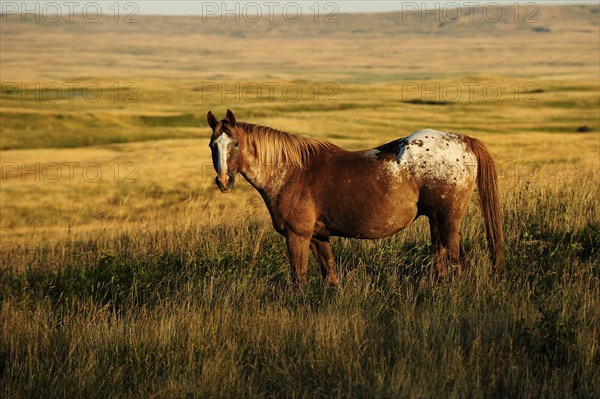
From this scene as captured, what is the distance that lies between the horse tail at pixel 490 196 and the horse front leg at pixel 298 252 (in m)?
1.90

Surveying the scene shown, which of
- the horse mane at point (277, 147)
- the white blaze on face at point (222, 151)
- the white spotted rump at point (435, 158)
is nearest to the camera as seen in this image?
Result: the white blaze on face at point (222, 151)

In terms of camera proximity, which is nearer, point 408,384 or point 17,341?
point 408,384

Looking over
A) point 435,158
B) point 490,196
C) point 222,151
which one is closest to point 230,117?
point 222,151

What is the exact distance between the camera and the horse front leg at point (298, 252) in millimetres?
7008

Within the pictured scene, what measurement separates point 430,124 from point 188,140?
62.0 feet

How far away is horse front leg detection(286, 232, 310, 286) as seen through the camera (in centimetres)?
701

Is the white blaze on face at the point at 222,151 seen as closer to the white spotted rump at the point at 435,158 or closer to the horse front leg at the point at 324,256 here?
the horse front leg at the point at 324,256

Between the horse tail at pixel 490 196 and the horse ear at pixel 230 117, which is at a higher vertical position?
the horse ear at pixel 230 117

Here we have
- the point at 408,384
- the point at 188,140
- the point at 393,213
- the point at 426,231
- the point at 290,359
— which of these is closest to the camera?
the point at 408,384

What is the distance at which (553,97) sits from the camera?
72375 millimetres

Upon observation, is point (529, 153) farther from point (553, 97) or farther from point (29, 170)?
point (553, 97)

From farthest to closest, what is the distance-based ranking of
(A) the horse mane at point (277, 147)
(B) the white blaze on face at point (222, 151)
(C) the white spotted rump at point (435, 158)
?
(A) the horse mane at point (277, 147)
(C) the white spotted rump at point (435, 158)
(B) the white blaze on face at point (222, 151)

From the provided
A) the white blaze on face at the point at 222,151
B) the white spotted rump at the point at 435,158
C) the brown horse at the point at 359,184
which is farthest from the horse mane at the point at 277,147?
the white spotted rump at the point at 435,158

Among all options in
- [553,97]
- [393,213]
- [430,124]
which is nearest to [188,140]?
[430,124]
